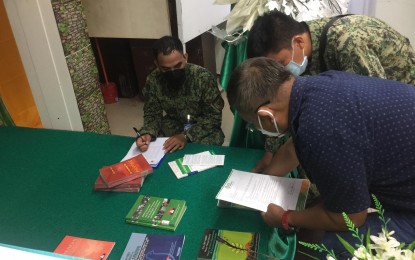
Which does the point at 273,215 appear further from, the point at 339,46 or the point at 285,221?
the point at 339,46

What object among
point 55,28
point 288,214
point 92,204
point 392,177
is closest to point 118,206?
point 92,204

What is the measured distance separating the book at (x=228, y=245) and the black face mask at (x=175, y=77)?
98 cm

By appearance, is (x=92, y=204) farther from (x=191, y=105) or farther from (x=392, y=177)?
(x=392, y=177)

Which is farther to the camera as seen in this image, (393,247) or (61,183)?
(61,183)

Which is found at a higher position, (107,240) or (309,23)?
(309,23)

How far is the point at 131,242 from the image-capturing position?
1136 mm

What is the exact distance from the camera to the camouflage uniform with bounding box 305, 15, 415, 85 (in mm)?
1309

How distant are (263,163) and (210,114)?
623 millimetres

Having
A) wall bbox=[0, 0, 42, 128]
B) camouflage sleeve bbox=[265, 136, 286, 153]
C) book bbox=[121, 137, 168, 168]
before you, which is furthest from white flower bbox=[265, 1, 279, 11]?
wall bbox=[0, 0, 42, 128]

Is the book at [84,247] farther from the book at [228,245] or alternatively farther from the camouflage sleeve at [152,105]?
the camouflage sleeve at [152,105]

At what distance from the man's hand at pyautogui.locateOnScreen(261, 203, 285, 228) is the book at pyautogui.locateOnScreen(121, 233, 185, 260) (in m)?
0.30

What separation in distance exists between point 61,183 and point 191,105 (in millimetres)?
861

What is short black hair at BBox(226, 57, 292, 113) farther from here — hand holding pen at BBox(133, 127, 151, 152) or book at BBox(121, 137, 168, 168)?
hand holding pen at BBox(133, 127, 151, 152)

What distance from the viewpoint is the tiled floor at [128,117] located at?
3.34 m
